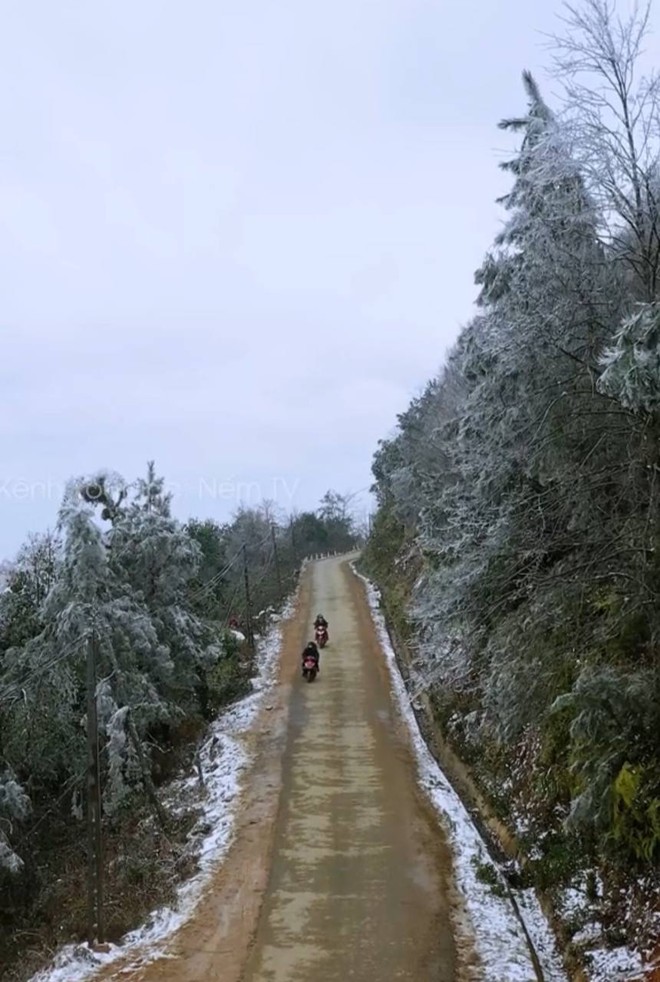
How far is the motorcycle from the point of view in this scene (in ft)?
78.8

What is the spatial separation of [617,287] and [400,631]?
64.5 ft

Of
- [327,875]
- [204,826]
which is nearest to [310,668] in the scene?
[204,826]

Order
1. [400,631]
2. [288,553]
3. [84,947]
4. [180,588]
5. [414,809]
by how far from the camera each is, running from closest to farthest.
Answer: [84,947] → [414,809] → [180,588] → [400,631] → [288,553]

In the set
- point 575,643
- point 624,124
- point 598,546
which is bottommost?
point 575,643

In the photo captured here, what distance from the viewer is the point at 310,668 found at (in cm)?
2402

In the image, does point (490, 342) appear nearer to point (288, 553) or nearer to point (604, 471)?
point (604, 471)

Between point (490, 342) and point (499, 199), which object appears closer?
point (490, 342)

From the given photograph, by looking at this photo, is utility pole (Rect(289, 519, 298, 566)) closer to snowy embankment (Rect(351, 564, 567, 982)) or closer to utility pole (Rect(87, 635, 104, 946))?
snowy embankment (Rect(351, 564, 567, 982))

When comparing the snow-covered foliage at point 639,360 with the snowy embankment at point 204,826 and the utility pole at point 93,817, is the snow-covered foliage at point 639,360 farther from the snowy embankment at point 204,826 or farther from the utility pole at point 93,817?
the snowy embankment at point 204,826

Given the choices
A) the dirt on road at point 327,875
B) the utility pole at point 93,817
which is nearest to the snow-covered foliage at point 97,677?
the utility pole at point 93,817

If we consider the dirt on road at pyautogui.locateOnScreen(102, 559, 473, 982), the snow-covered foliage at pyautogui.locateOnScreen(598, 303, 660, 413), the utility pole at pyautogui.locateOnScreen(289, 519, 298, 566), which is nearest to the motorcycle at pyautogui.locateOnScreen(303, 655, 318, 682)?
the dirt on road at pyautogui.locateOnScreen(102, 559, 473, 982)

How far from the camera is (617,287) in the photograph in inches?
432

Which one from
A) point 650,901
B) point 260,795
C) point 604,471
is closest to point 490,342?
point 604,471

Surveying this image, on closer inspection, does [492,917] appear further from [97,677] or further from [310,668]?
[310,668]
